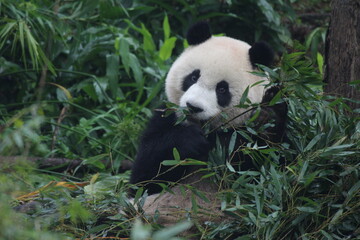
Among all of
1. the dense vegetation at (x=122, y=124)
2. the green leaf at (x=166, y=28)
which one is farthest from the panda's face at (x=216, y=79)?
the green leaf at (x=166, y=28)

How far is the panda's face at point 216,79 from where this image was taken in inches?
122

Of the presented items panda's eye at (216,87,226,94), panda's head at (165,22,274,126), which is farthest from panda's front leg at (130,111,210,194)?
panda's eye at (216,87,226,94)

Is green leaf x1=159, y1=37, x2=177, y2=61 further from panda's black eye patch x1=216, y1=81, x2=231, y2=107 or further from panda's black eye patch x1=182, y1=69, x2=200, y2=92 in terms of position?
panda's black eye patch x1=216, y1=81, x2=231, y2=107

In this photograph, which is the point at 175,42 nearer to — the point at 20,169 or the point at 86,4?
the point at 86,4

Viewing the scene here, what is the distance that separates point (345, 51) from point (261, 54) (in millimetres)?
514

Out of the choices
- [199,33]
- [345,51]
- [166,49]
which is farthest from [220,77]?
[166,49]

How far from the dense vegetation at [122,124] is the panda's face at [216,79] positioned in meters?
0.31

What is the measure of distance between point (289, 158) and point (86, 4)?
9.32 ft

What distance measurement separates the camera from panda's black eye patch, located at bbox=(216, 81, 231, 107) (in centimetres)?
319

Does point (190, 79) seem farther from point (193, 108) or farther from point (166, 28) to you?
point (166, 28)

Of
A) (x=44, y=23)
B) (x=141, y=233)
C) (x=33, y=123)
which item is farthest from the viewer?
(x=44, y=23)

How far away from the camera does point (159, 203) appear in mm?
3125

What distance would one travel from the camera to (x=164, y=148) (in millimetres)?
3166

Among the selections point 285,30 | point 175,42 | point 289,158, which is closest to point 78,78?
point 175,42
